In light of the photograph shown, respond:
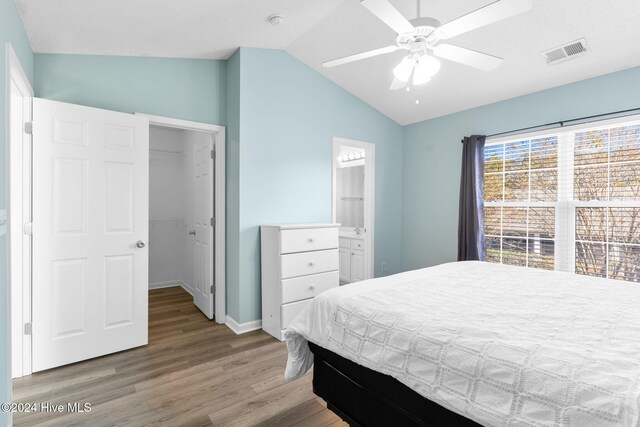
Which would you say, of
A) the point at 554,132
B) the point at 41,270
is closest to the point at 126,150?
the point at 41,270

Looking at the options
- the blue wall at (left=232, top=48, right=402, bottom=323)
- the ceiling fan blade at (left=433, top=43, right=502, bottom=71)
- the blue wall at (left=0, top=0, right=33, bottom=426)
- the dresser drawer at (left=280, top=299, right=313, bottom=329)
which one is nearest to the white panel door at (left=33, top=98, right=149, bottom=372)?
the blue wall at (left=0, top=0, right=33, bottom=426)

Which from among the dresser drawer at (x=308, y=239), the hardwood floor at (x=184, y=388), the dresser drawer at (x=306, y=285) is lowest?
the hardwood floor at (x=184, y=388)

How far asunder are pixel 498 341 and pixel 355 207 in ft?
11.6

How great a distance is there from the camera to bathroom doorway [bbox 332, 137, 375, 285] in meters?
4.21

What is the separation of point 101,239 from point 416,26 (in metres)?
2.64

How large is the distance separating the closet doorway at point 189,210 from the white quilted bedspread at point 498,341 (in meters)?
1.83

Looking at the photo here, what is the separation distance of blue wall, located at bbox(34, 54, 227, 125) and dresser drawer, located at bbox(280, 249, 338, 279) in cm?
159

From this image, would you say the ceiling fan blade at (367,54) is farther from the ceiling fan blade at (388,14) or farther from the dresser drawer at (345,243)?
the dresser drawer at (345,243)

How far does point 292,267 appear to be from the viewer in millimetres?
2939

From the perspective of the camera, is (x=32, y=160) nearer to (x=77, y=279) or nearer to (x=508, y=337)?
(x=77, y=279)

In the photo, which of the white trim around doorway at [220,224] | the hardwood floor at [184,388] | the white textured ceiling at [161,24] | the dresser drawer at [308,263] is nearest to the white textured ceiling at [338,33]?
the white textured ceiling at [161,24]

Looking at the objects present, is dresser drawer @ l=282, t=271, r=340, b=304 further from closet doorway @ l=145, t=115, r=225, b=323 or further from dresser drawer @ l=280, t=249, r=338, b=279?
closet doorway @ l=145, t=115, r=225, b=323

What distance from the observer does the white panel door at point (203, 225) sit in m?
3.31

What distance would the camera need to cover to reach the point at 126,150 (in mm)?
2600
